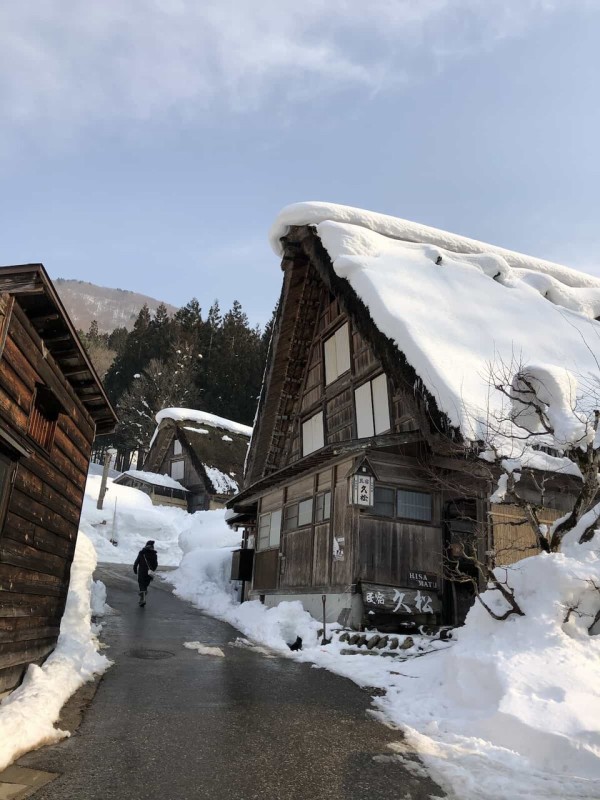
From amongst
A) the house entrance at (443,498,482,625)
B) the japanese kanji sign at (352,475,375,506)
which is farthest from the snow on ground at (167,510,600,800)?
the japanese kanji sign at (352,475,375,506)

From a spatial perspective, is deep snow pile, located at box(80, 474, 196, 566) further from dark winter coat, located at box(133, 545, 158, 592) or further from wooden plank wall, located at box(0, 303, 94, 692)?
wooden plank wall, located at box(0, 303, 94, 692)

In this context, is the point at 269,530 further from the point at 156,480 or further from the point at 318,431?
the point at 156,480

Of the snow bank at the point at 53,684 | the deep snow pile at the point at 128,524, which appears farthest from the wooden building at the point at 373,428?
the deep snow pile at the point at 128,524

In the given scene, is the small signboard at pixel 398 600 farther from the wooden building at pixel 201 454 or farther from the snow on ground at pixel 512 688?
the wooden building at pixel 201 454

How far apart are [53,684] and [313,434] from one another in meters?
10.3

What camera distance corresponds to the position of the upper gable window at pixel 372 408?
12.4 meters

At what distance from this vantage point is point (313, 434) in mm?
15477

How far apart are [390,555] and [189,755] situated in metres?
6.73

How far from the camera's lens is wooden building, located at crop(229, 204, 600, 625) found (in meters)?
10.3

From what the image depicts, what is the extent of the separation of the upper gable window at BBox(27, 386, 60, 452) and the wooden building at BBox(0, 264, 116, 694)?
0.5 inches

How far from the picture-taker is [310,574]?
12195 mm

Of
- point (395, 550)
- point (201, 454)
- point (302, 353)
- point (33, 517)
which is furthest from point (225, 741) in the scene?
point (201, 454)

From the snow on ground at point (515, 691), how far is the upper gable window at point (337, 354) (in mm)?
7473

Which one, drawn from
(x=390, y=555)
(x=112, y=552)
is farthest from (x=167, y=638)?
(x=112, y=552)
